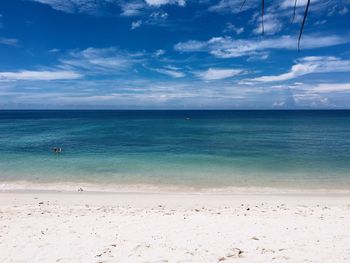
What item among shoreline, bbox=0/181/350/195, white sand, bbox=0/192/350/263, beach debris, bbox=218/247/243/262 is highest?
beach debris, bbox=218/247/243/262

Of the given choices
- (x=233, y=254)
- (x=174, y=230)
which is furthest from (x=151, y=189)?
(x=233, y=254)

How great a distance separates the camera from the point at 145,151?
112 feet

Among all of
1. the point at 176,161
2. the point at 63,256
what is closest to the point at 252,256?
the point at 63,256

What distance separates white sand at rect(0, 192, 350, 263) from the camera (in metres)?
8.20

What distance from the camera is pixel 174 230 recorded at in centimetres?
1026

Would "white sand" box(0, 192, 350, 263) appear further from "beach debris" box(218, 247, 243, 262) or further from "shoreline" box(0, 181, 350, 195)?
"shoreline" box(0, 181, 350, 195)

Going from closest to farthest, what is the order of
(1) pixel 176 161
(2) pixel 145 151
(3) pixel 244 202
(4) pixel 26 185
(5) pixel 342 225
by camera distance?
(5) pixel 342 225, (3) pixel 244 202, (4) pixel 26 185, (1) pixel 176 161, (2) pixel 145 151

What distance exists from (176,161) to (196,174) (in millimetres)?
5468

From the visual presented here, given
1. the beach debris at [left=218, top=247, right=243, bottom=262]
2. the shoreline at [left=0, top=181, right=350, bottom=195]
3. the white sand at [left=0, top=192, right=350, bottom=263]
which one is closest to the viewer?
the beach debris at [left=218, top=247, right=243, bottom=262]

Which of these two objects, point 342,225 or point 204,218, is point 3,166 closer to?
point 204,218

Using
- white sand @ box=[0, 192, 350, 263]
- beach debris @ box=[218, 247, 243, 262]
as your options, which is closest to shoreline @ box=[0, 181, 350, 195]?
white sand @ box=[0, 192, 350, 263]

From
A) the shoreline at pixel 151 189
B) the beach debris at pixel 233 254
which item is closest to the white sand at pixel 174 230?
the beach debris at pixel 233 254

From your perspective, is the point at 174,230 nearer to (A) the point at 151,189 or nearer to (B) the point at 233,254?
(B) the point at 233,254

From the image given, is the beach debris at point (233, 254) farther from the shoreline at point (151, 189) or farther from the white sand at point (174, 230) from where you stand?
the shoreline at point (151, 189)
